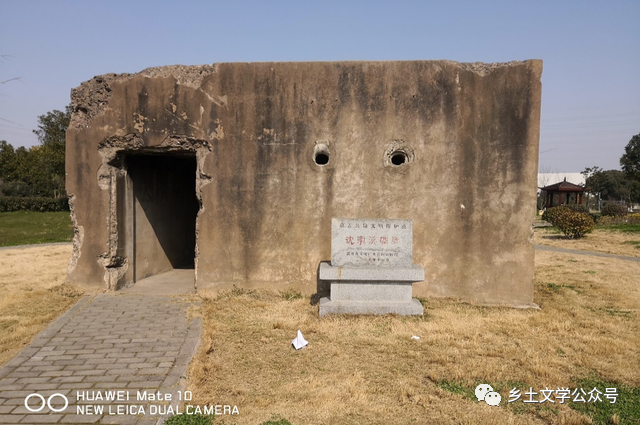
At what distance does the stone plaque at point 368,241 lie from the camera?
678 cm

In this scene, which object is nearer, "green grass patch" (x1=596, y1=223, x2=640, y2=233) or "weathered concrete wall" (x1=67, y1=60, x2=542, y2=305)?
"weathered concrete wall" (x1=67, y1=60, x2=542, y2=305)

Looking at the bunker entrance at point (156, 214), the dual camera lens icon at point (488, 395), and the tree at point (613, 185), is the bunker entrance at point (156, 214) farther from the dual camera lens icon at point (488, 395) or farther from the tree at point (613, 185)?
the tree at point (613, 185)

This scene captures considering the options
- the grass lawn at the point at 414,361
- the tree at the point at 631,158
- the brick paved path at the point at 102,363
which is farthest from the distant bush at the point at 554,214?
the tree at the point at 631,158

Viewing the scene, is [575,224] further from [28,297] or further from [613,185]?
[613,185]

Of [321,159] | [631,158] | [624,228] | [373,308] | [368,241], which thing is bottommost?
[373,308]

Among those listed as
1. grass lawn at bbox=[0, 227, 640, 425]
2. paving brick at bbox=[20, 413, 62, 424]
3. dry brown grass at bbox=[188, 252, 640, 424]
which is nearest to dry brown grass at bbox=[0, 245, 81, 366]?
grass lawn at bbox=[0, 227, 640, 425]

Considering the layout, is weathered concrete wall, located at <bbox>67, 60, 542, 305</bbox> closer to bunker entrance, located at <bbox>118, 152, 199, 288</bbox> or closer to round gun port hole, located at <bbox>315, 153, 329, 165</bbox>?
round gun port hole, located at <bbox>315, 153, 329, 165</bbox>

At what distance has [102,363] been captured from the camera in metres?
4.77

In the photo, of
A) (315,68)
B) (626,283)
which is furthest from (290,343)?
(626,283)

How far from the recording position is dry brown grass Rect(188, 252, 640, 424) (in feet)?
12.5

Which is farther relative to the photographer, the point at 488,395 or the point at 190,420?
the point at 488,395

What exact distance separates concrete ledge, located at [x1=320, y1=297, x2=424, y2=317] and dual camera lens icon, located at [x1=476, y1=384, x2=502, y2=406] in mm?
2276

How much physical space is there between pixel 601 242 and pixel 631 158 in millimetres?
42077
